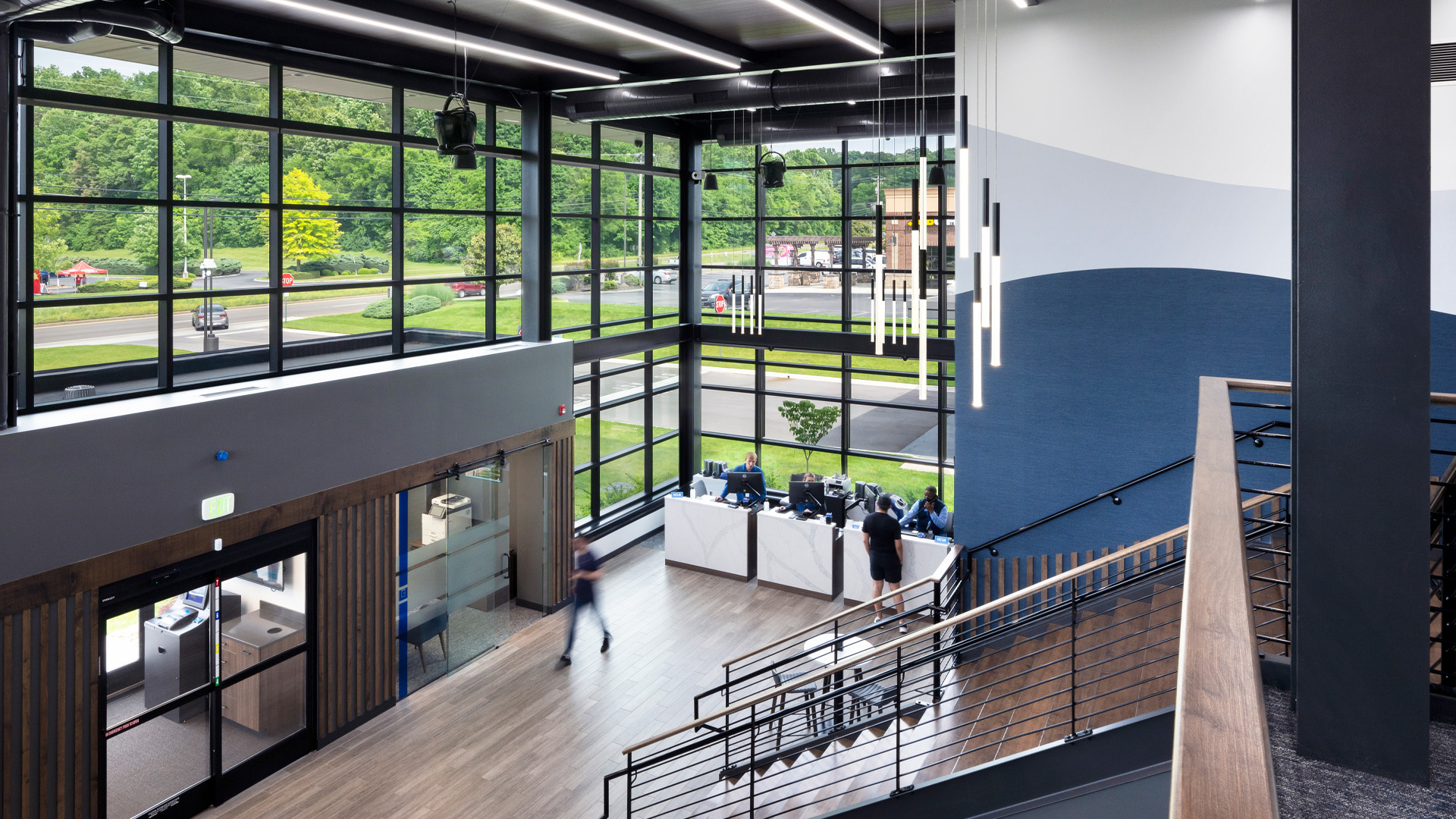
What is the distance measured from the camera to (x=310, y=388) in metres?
7.23

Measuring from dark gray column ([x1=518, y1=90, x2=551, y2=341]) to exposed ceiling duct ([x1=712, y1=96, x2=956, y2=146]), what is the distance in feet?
10.5

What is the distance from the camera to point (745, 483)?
38.9 ft

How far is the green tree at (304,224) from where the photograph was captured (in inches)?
309

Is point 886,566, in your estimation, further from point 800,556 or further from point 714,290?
point 714,290

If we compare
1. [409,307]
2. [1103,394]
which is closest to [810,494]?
[1103,394]

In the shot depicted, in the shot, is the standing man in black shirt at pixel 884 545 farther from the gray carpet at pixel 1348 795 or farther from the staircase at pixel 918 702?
the gray carpet at pixel 1348 795

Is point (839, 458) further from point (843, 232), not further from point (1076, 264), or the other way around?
point (1076, 264)

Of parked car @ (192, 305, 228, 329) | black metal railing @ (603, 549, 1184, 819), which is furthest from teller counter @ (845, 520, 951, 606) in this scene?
parked car @ (192, 305, 228, 329)

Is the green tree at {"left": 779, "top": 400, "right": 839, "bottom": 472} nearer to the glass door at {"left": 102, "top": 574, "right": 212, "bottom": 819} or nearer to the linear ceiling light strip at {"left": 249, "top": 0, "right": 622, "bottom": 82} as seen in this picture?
the linear ceiling light strip at {"left": 249, "top": 0, "right": 622, "bottom": 82}

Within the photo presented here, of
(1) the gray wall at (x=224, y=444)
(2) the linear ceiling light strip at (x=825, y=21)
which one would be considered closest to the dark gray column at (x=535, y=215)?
(1) the gray wall at (x=224, y=444)

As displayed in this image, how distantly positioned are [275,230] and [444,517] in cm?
305

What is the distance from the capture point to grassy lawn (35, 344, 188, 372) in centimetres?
623

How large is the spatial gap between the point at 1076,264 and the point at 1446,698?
5125mm

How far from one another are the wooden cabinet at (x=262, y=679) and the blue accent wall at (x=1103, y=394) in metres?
5.97
